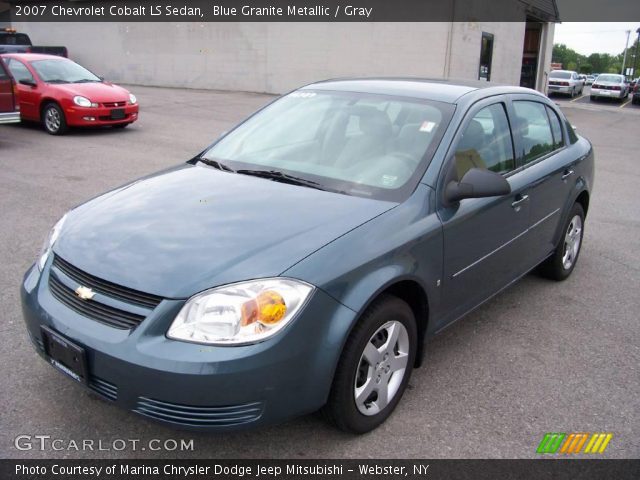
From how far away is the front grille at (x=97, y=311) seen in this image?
247 cm

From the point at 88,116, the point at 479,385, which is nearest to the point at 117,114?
the point at 88,116

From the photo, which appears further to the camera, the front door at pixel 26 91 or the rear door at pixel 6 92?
the front door at pixel 26 91

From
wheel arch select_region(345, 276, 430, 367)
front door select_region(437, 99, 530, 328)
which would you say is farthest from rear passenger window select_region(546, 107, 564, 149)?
wheel arch select_region(345, 276, 430, 367)

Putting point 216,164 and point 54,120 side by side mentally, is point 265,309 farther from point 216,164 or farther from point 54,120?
point 54,120

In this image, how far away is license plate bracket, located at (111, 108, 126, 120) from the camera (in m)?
11.6

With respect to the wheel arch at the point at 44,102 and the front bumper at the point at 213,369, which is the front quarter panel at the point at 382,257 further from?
the wheel arch at the point at 44,102

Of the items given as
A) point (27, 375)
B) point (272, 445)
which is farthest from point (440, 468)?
A: point (27, 375)

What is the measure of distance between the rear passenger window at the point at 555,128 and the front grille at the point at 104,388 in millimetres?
3745

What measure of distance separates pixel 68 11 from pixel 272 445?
98.9ft

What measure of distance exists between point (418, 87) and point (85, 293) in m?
2.43

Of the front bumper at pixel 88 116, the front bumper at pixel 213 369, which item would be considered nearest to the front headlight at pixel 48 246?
the front bumper at pixel 213 369

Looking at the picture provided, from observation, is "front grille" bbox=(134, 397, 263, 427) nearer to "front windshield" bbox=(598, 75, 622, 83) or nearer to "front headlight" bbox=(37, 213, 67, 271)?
"front headlight" bbox=(37, 213, 67, 271)

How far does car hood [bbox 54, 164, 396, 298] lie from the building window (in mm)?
21378

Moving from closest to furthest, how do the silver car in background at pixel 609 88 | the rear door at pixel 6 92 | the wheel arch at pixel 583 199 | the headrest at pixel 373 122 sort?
the headrest at pixel 373 122 → the wheel arch at pixel 583 199 → the rear door at pixel 6 92 → the silver car in background at pixel 609 88
